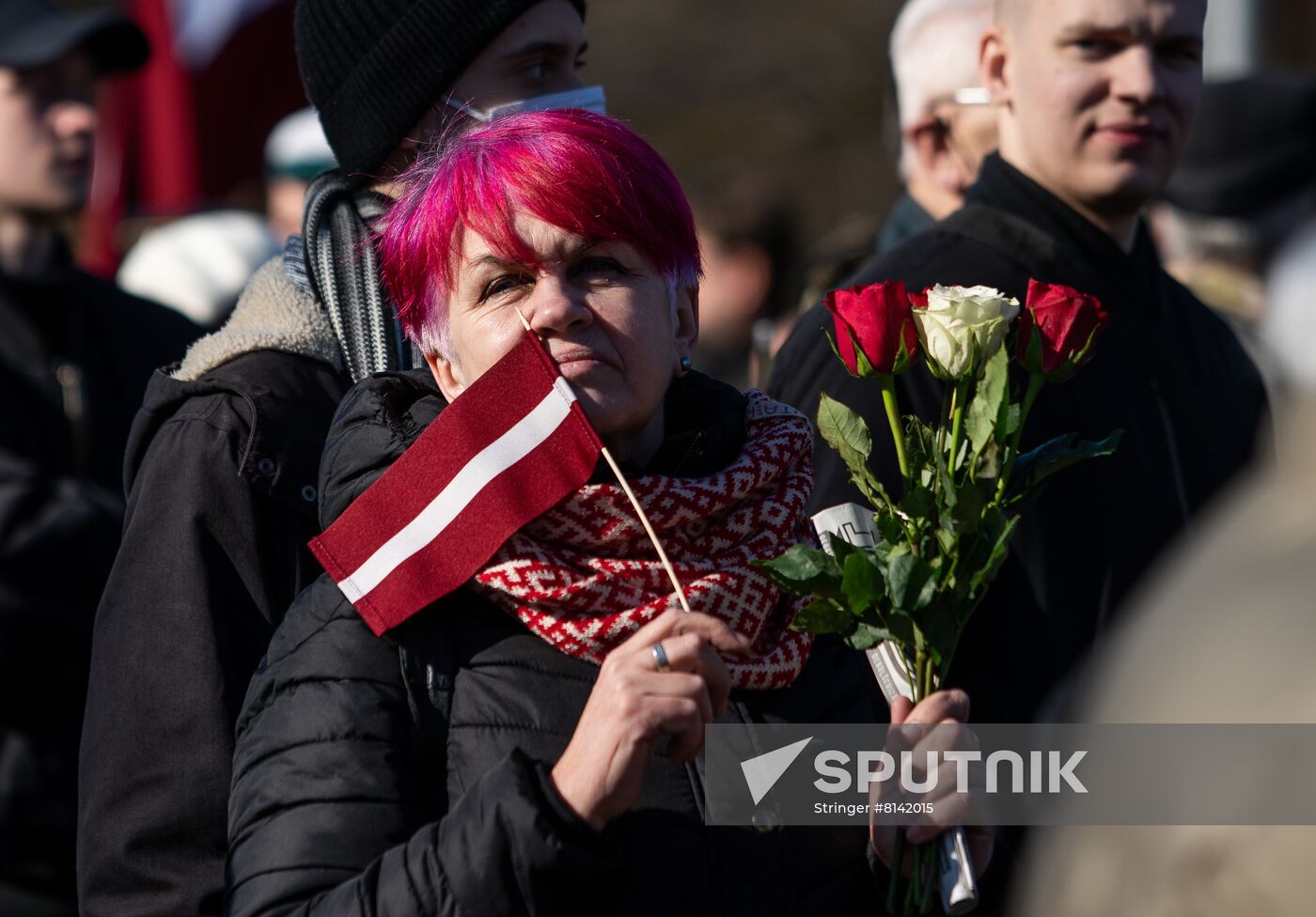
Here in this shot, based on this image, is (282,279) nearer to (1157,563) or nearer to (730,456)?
(730,456)

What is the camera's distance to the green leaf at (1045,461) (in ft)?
7.32

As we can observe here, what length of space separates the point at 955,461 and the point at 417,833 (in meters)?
0.73

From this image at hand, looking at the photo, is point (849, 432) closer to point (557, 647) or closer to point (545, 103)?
point (557, 647)

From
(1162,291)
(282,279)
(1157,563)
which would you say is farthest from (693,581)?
(1162,291)

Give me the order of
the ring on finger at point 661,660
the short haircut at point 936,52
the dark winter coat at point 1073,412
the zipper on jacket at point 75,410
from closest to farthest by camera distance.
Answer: the ring on finger at point 661,660
the dark winter coat at point 1073,412
the zipper on jacket at point 75,410
the short haircut at point 936,52

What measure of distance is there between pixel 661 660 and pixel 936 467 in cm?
44

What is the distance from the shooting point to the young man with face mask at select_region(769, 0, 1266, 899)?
133 inches

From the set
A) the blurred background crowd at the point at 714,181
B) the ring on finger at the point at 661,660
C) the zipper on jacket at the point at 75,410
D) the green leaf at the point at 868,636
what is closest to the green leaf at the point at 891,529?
the green leaf at the point at 868,636

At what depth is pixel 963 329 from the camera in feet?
7.11

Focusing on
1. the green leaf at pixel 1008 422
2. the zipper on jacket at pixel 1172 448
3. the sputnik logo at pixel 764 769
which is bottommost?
the zipper on jacket at pixel 1172 448

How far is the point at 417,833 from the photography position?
2.06m

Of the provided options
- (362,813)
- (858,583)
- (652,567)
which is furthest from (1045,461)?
(362,813)

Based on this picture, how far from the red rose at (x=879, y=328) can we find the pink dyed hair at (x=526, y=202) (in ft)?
0.89

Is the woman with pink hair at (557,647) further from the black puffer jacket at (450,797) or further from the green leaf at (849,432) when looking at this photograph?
the green leaf at (849,432)
